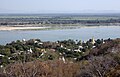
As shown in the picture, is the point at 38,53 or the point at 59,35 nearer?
the point at 38,53

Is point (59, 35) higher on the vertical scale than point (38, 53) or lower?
lower

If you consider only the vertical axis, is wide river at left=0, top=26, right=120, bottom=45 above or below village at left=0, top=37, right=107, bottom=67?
below

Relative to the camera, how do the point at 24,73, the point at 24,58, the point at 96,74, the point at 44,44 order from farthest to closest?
the point at 44,44
the point at 24,58
the point at 24,73
the point at 96,74

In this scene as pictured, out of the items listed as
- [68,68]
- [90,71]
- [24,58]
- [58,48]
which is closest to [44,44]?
[58,48]

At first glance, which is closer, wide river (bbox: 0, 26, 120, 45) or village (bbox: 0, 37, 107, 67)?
village (bbox: 0, 37, 107, 67)

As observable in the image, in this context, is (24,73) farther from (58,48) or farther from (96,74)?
(58,48)

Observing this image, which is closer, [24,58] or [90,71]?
[90,71]

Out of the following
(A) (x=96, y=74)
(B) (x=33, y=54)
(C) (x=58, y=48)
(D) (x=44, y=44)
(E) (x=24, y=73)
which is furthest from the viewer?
(D) (x=44, y=44)

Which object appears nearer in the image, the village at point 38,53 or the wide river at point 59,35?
the village at point 38,53

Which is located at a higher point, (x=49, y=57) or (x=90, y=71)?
(x=90, y=71)

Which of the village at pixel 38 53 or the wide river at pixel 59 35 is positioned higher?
the village at pixel 38 53
